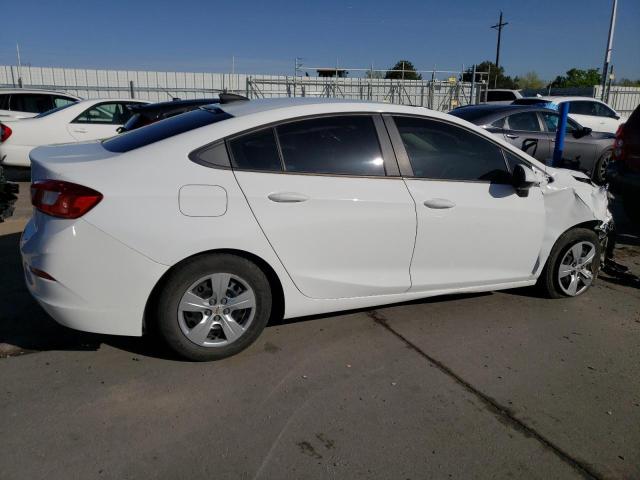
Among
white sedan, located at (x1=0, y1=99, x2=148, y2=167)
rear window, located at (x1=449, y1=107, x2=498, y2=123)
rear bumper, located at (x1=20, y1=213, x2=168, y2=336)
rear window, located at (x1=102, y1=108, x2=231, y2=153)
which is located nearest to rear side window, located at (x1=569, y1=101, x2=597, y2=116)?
rear window, located at (x1=449, y1=107, x2=498, y2=123)

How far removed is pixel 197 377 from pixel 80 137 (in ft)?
25.0

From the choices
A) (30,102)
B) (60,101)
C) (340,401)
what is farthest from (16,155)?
(340,401)

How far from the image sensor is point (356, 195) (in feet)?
11.2

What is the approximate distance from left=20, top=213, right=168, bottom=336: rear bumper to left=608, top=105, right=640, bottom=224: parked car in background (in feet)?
19.0

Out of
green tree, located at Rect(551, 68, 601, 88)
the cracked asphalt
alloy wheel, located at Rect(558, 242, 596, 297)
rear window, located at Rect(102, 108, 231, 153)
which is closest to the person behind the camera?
the cracked asphalt

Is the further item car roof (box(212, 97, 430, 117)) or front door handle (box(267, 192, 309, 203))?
car roof (box(212, 97, 430, 117))

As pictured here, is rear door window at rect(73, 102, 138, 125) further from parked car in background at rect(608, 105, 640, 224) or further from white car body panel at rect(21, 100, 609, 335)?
parked car in background at rect(608, 105, 640, 224)

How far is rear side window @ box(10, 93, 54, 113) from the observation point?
11.0 meters

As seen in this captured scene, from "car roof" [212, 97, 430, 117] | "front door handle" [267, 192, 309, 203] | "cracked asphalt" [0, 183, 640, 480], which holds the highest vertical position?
"car roof" [212, 97, 430, 117]

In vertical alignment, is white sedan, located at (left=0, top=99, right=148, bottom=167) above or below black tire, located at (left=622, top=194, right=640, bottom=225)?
above

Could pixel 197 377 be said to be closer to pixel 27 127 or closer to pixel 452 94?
pixel 27 127

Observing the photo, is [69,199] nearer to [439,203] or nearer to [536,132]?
[439,203]

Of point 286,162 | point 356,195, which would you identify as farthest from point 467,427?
point 286,162

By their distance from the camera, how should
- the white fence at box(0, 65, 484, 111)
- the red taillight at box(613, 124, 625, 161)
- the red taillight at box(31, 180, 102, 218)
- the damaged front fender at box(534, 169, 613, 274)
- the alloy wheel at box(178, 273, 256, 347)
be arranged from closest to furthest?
the red taillight at box(31, 180, 102, 218)
the alloy wheel at box(178, 273, 256, 347)
the damaged front fender at box(534, 169, 613, 274)
the red taillight at box(613, 124, 625, 161)
the white fence at box(0, 65, 484, 111)
